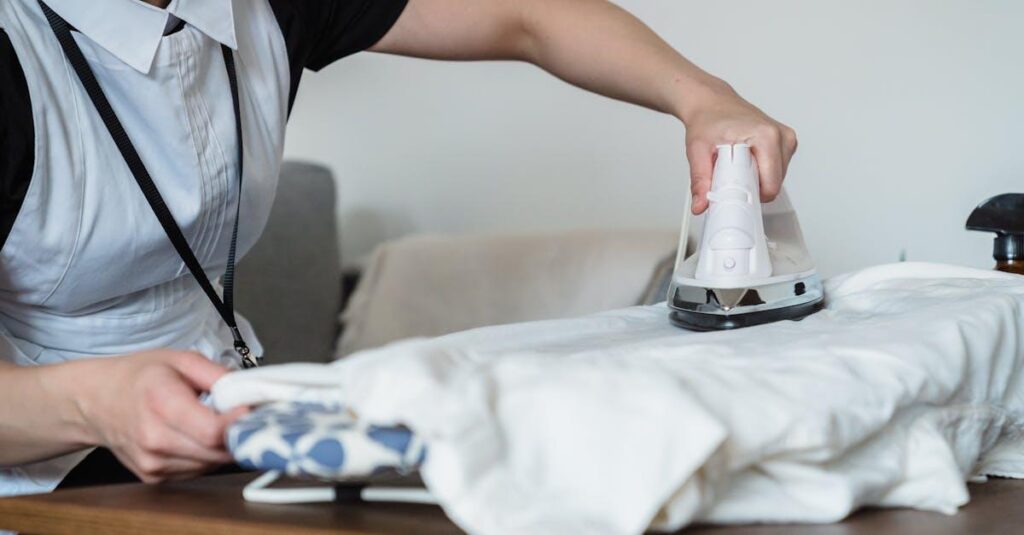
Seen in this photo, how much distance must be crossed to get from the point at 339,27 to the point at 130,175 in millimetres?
337

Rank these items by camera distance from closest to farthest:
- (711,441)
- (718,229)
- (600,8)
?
(711,441) < (718,229) < (600,8)

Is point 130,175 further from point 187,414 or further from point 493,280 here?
point 493,280

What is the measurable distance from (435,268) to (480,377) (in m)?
1.51

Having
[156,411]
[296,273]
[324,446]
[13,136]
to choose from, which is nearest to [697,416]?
[324,446]

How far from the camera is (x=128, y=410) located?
0.61m

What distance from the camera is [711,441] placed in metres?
0.49

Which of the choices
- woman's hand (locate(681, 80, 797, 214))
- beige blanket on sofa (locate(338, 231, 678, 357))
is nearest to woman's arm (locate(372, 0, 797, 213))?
woman's hand (locate(681, 80, 797, 214))

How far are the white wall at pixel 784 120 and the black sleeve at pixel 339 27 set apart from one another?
77 centimetres

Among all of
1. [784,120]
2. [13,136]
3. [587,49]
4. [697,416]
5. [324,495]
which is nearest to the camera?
[697,416]

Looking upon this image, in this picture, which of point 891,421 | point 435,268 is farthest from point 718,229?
point 435,268

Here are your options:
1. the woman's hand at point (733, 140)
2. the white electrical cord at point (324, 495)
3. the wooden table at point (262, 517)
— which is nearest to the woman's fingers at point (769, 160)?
the woman's hand at point (733, 140)

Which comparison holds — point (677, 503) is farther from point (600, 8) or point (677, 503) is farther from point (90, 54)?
point (600, 8)

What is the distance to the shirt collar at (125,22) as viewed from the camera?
2.92 feet

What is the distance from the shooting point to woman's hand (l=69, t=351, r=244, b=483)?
0.58 m
